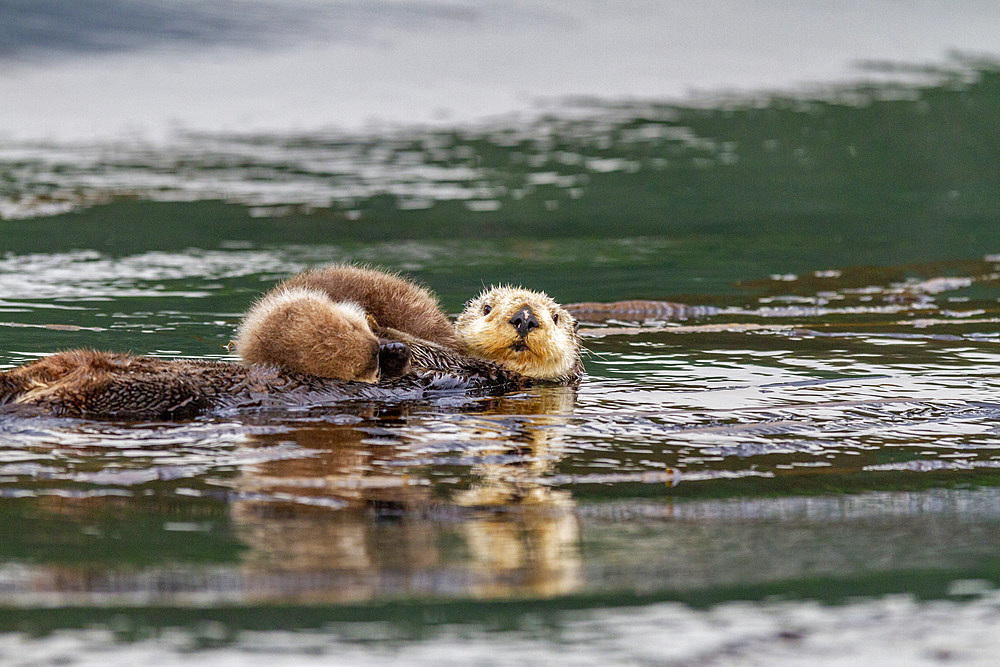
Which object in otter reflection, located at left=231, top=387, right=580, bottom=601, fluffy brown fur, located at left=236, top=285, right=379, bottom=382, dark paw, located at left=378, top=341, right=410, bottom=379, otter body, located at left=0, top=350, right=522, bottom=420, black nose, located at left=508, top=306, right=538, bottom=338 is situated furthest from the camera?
black nose, located at left=508, top=306, right=538, bottom=338

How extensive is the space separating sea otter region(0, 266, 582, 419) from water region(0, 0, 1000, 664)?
0.11 meters

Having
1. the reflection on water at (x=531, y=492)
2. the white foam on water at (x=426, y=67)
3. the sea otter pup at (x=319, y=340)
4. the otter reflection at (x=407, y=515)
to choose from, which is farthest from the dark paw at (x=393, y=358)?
the white foam on water at (x=426, y=67)

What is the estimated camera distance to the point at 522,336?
5.38 meters

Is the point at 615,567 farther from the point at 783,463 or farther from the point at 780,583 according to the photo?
the point at 783,463

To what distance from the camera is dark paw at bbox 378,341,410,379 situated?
4734 millimetres

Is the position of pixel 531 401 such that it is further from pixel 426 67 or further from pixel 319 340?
pixel 426 67

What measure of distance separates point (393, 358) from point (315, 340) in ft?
1.03

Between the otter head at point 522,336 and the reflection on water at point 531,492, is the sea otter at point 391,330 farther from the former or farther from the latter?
the reflection on water at point 531,492

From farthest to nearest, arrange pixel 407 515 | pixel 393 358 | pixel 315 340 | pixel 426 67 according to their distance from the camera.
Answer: pixel 426 67
pixel 393 358
pixel 315 340
pixel 407 515

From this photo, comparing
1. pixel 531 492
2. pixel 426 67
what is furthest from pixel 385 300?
pixel 426 67

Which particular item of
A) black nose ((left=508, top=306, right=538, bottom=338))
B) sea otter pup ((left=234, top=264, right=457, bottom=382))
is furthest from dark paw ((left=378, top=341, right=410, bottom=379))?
black nose ((left=508, top=306, right=538, bottom=338))

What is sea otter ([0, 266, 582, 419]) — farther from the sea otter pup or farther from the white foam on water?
the white foam on water

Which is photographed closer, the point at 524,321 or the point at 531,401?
the point at 531,401

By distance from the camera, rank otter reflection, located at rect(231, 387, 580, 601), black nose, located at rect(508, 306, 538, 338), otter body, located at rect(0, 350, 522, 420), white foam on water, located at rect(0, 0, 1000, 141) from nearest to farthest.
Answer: otter reflection, located at rect(231, 387, 580, 601) → otter body, located at rect(0, 350, 522, 420) → black nose, located at rect(508, 306, 538, 338) → white foam on water, located at rect(0, 0, 1000, 141)
